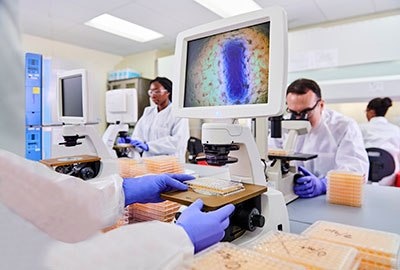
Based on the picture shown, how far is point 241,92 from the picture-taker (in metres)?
0.83

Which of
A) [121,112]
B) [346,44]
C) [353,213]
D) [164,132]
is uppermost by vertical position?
[346,44]

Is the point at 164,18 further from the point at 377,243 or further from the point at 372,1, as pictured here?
the point at 377,243

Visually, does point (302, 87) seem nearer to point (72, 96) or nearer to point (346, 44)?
point (72, 96)

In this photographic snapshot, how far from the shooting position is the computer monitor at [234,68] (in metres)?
0.74

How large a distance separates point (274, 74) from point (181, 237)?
0.48 meters

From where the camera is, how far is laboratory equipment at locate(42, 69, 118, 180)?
53.9 inches

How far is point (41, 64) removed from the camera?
1924 mm

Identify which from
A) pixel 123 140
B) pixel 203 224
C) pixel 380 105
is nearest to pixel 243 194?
pixel 203 224

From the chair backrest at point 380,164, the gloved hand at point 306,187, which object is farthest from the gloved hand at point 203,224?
→ the chair backrest at point 380,164

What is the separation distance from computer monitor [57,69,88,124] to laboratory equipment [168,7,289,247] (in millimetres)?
737

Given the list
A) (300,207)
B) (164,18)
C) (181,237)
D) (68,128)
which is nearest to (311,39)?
(164,18)

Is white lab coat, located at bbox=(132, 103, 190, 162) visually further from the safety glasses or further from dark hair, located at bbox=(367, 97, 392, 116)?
dark hair, located at bbox=(367, 97, 392, 116)

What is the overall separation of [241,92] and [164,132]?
212 centimetres

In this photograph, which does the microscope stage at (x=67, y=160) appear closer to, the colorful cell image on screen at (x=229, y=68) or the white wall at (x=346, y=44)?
the colorful cell image on screen at (x=229, y=68)
